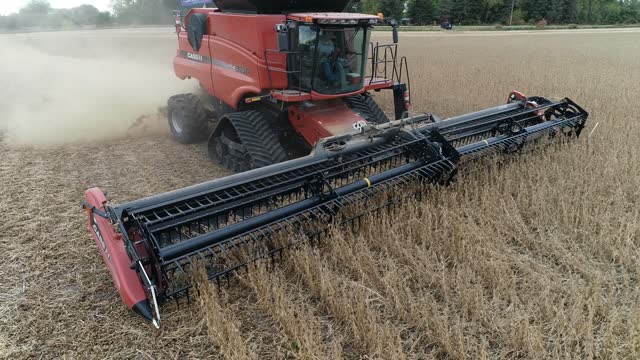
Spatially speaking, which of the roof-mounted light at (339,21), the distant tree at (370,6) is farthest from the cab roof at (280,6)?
the distant tree at (370,6)

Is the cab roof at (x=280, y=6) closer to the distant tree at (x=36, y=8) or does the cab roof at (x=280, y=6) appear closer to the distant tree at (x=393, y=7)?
the distant tree at (x=36, y=8)

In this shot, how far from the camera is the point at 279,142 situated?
451 cm

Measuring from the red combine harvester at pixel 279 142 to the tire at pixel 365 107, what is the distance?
2 cm

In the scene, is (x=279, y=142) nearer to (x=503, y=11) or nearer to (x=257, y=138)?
(x=257, y=138)

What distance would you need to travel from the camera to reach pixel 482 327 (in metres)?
2.32

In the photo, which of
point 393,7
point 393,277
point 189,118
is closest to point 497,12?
point 393,7

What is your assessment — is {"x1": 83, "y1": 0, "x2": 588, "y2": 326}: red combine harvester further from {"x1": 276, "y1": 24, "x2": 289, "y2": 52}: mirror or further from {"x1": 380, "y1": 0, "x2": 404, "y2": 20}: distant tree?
{"x1": 380, "y1": 0, "x2": 404, "y2": 20}: distant tree

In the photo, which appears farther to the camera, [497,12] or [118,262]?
[497,12]

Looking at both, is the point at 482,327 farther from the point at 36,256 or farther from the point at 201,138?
the point at 201,138

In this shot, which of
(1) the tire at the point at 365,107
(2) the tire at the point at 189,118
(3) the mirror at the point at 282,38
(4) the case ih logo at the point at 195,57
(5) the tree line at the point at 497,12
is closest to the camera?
(3) the mirror at the point at 282,38

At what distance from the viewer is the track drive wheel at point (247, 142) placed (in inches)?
163

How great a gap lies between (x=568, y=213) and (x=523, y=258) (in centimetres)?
83

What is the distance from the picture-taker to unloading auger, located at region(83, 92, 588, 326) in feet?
7.94

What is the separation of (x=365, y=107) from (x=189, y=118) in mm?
2268
